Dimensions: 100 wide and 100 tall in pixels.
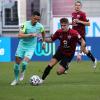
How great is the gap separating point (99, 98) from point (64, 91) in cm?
131

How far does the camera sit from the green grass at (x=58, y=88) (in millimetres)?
12134

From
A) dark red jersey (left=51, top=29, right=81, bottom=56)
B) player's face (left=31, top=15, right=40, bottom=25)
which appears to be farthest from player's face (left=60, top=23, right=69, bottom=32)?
player's face (left=31, top=15, right=40, bottom=25)

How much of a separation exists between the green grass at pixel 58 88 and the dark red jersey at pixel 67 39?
82 cm

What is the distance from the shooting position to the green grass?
1213 cm

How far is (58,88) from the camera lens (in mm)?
13492

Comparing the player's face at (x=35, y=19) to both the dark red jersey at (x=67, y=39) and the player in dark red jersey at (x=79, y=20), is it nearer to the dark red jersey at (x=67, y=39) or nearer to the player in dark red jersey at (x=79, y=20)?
the dark red jersey at (x=67, y=39)

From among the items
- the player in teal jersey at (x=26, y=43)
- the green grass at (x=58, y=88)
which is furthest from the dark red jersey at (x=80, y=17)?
the player in teal jersey at (x=26, y=43)

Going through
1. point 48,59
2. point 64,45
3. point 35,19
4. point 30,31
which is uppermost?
point 35,19

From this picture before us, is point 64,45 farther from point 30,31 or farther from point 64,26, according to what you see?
point 30,31

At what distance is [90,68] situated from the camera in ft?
64.3

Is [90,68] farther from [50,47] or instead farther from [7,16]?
[7,16]

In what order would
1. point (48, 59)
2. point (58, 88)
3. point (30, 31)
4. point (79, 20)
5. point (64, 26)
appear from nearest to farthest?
point (58, 88) < point (64, 26) < point (30, 31) < point (79, 20) < point (48, 59)

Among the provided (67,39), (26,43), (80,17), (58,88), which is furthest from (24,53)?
(80,17)

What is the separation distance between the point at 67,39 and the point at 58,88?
1.49m
